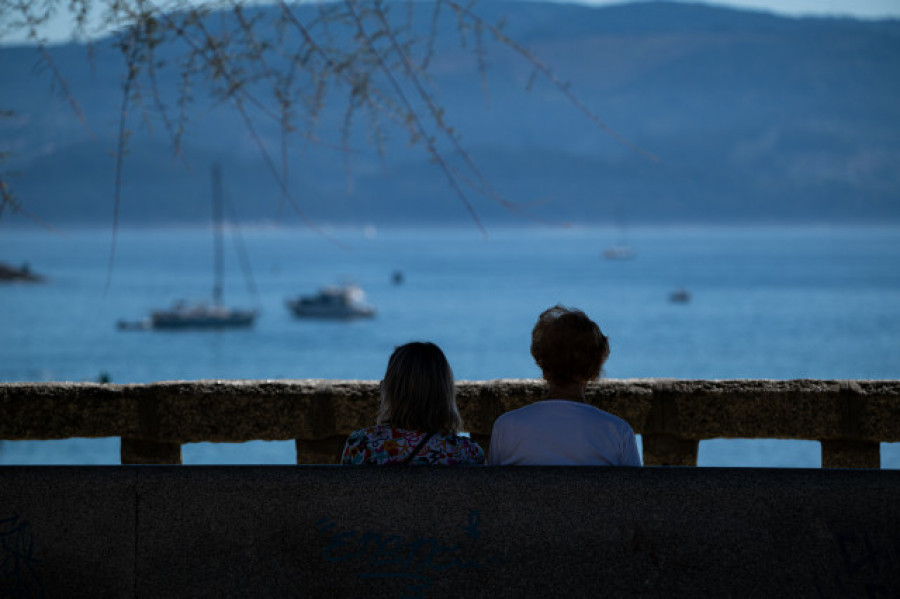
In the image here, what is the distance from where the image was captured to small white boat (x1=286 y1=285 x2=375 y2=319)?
3996 inches

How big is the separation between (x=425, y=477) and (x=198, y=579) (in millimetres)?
730

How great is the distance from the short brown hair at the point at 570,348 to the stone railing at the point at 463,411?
34.2 inches

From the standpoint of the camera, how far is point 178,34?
4.36 m

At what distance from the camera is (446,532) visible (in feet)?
9.72

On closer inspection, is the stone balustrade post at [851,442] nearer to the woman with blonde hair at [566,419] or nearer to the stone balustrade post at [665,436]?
the stone balustrade post at [665,436]

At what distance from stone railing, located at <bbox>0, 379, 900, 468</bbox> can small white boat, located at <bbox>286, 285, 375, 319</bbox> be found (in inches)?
3841

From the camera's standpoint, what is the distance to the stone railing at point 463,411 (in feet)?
13.4

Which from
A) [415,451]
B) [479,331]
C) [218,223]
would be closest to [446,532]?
[415,451]

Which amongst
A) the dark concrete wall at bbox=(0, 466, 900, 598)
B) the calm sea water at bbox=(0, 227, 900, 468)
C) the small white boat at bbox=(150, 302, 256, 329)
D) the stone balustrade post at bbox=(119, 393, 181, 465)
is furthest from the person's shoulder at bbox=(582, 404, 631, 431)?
the small white boat at bbox=(150, 302, 256, 329)

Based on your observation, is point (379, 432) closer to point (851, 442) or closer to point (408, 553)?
point (408, 553)

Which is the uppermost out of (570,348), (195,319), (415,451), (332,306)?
(332,306)

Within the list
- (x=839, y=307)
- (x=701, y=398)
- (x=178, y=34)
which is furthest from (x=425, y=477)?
(x=839, y=307)

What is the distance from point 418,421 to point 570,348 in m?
0.52

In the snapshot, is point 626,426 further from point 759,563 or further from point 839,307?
point 839,307
